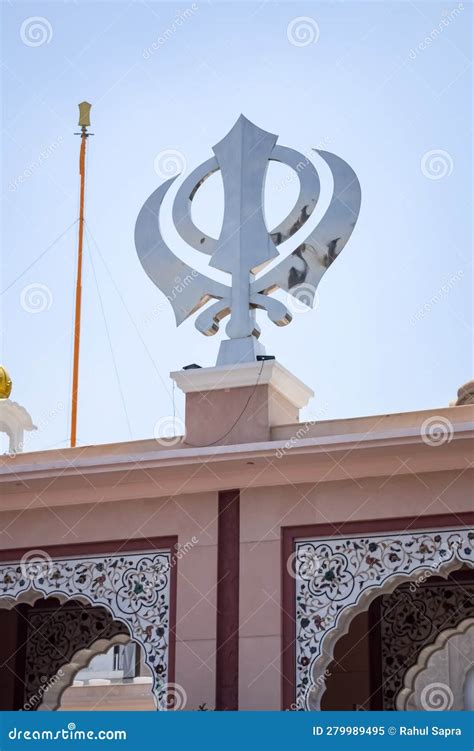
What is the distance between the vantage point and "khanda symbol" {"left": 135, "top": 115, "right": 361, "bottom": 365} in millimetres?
7898

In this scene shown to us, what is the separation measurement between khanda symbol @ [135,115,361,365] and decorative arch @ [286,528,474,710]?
4.66 feet

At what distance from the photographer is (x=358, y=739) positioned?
6398 mm

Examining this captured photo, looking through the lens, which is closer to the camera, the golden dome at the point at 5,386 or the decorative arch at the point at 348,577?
the decorative arch at the point at 348,577

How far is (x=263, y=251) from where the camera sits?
26.5ft

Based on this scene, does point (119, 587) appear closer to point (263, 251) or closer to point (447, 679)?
point (263, 251)

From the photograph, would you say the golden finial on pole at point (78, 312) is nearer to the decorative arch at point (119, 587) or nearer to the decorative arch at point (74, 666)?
the decorative arch at point (74, 666)

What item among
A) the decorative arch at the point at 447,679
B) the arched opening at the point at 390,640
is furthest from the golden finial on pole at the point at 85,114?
the decorative arch at the point at 447,679

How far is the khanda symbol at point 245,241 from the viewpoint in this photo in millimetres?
7898

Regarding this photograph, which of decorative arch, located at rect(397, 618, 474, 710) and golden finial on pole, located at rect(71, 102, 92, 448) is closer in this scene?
golden finial on pole, located at rect(71, 102, 92, 448)

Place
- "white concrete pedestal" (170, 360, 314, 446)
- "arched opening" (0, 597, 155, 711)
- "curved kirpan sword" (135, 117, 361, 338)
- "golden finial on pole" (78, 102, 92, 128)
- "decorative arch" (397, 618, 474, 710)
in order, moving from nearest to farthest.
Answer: "white concrete pedestal" (170, 360, 314, 446), "curved kirpan sword" (135, 117, 361, 338), "arched opening" (0, 597, 155, 711), "golden finial on pole" (78, 102, 92, 128), "decorative arch" (397, 618, 474, 710)

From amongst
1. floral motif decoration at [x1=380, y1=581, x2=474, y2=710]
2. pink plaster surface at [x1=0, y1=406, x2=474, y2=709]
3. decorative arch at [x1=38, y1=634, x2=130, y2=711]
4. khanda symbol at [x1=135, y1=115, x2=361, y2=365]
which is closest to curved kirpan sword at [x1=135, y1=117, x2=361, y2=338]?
khanda symbol at [x1=135, y1=115, x2=361, y2=365]

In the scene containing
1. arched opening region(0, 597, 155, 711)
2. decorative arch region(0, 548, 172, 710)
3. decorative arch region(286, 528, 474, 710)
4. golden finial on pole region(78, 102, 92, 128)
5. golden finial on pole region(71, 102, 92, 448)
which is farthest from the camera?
golden finial on pole region(78, 102, 92, 128)

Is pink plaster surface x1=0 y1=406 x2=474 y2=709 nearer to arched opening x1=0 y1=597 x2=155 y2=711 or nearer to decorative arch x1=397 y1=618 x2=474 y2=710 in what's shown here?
arched opening x1=0 y1=597 x2=155 y2=711

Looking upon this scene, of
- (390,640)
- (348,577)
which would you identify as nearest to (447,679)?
(390,640)
